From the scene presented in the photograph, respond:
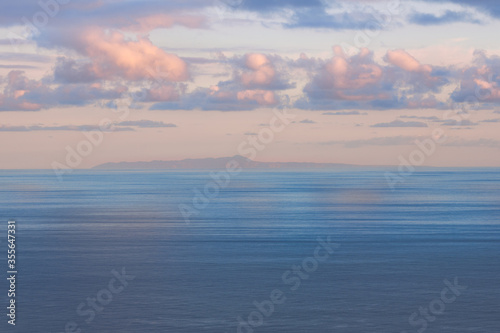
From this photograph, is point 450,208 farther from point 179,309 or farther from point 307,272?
point 179,309

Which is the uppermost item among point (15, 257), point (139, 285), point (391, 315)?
point (15, 257)

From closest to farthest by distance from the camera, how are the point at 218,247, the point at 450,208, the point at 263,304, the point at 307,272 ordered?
the point at 263,304
the point at 307,272
the point at 218,247
the point at 450,208

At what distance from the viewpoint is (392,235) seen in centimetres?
10000

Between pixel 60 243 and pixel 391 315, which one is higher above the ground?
pixel 60 243

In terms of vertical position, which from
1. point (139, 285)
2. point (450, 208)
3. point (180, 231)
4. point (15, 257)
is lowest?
point (139, 285)

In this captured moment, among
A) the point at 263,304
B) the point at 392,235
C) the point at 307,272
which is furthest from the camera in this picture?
the point at 392,235

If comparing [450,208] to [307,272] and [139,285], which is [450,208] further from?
[139,285]

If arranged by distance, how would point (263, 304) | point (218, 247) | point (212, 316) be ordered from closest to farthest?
point (212, 316), point (263, 304), point (218, 247)

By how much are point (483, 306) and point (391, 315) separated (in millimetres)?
8249

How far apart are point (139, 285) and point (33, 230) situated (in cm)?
4901

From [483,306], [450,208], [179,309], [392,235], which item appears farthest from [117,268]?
[450,208]

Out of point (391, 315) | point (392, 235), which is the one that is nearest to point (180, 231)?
point (392, 235)

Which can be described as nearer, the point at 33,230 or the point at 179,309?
the point at 179,309

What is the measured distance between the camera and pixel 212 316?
52.8m
